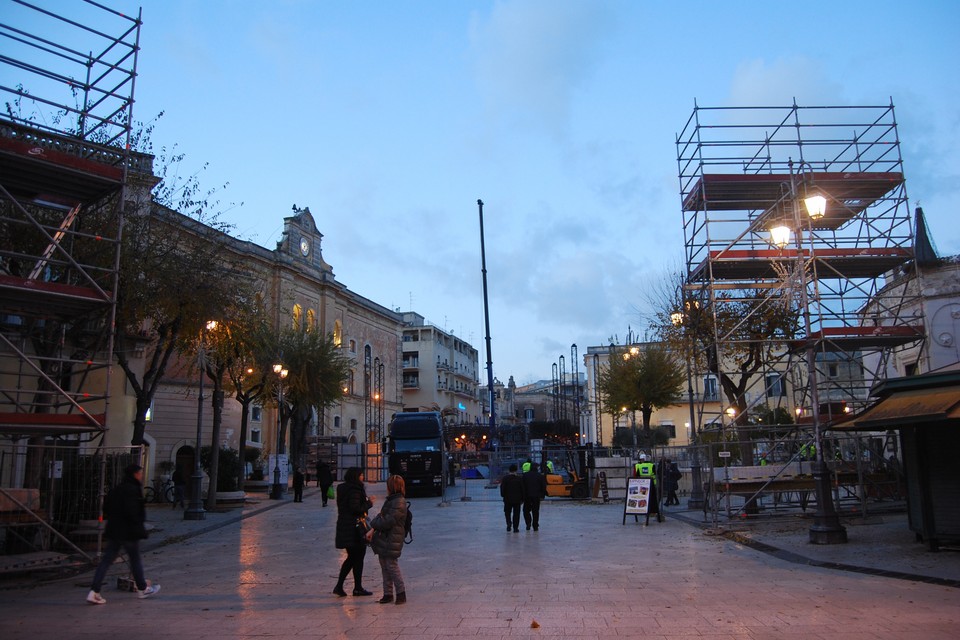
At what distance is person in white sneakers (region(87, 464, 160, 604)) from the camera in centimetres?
965

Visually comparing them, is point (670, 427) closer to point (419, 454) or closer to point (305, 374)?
point (419, 454)

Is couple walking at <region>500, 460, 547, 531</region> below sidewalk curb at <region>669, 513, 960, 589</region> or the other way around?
the other way around

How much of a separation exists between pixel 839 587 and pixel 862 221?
1483 centimetres

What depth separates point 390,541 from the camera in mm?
9320

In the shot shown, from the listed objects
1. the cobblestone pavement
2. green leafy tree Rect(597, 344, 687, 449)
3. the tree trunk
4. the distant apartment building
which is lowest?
the cobblestone pavement

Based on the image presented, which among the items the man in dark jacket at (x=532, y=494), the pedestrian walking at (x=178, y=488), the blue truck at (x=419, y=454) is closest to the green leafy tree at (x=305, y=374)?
the blue truck at (x=419, y=454)

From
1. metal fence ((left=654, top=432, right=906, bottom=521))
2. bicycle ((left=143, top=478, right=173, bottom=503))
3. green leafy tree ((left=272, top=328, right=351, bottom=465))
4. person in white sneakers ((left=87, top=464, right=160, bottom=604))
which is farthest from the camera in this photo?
green leafy tree ((left=272, top=328, right=351, bottom=465))

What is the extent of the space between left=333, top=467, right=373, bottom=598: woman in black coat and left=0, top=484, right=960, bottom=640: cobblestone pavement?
247mm

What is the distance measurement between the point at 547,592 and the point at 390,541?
7.57 ft

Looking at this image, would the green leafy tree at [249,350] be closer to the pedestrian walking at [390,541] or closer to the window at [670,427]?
the pedestrian walking at [390,541]

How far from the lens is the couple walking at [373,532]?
30.7 ft

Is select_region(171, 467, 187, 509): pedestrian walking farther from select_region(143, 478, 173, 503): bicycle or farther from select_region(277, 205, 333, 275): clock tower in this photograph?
select_region(277, 205, 333, 275): clock tower

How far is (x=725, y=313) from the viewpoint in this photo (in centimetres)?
2223

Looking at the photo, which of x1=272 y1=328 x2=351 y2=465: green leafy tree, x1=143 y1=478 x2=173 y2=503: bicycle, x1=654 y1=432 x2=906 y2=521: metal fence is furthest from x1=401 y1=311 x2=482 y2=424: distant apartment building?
x1=654 y1=432 x2=906 y2=521: metal fence
